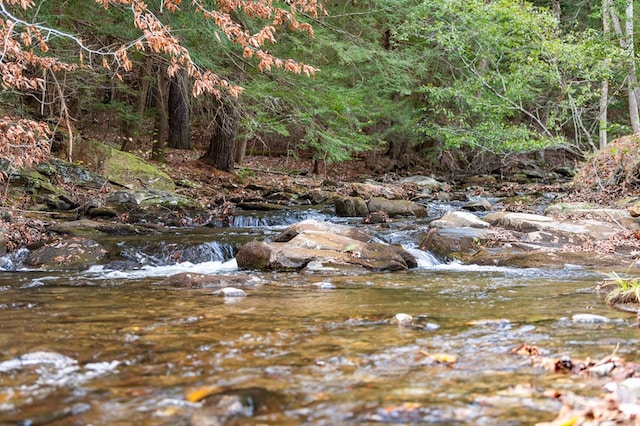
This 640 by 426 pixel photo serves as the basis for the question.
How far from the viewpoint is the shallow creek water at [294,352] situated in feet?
8.39

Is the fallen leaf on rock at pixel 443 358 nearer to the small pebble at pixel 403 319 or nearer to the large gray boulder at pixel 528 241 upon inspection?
the small pebble at pixel 403 319

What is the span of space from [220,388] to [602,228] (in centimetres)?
893

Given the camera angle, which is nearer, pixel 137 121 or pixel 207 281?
pixel 207 281

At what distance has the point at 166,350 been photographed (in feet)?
11.8

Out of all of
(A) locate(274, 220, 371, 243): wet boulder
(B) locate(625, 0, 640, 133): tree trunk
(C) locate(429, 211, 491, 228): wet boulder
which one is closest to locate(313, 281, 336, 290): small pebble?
(A) locate(274, 220, 371, 243): wet boulder

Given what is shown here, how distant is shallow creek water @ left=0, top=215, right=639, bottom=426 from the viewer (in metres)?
2.56

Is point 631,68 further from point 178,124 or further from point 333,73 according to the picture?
point 178,124

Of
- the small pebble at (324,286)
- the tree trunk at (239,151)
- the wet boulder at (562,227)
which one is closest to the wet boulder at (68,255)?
the small pebble at (324,286)

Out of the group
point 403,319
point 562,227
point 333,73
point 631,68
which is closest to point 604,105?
point 631,68

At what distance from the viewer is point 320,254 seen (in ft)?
26.3

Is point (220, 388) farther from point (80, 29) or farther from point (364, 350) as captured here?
point (80, 29)

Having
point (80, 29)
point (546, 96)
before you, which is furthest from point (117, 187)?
point (546, 96)

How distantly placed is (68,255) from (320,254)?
3677 millimetres

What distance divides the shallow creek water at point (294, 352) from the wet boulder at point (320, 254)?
61.5 inches
